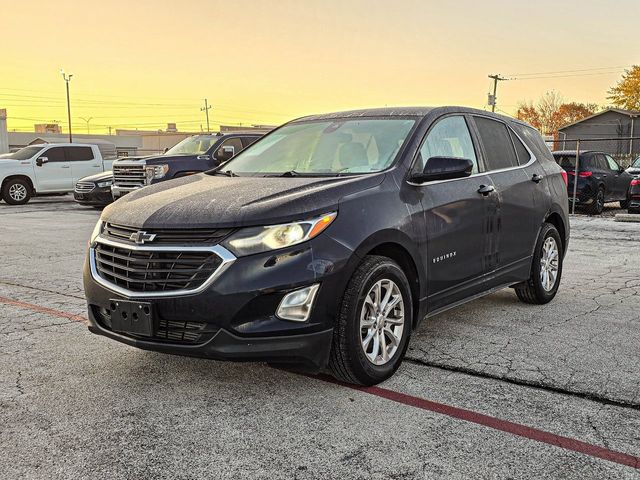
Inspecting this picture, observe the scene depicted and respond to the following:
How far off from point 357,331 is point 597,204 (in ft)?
43.9

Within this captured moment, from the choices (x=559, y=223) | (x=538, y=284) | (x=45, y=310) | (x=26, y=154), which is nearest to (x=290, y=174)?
(x=538, y=284)

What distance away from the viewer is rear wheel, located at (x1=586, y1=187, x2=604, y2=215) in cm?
1520

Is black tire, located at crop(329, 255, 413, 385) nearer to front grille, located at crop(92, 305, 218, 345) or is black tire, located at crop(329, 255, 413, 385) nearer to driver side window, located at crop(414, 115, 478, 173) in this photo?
front grille, located at crop(92, 305, 218, 345)

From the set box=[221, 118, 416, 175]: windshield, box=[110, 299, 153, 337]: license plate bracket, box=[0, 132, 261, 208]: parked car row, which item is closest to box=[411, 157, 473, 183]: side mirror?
box=[221, 118, 416, 175]: windshield

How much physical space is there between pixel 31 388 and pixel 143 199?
1324mm

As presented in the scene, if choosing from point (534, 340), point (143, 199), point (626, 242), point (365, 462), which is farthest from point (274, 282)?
point (626, 242)

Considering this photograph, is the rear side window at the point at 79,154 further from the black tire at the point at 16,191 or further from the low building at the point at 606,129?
the low building at the point at 606,129

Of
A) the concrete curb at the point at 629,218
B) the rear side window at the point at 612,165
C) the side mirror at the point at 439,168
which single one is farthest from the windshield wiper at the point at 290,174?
the rear side window at the point at 612,165

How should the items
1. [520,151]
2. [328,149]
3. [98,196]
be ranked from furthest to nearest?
[98,196] < [520,151] < [328,149]

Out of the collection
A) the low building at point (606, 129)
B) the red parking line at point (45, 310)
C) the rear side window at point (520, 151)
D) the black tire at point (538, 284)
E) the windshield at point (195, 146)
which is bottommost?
the red parking line at point (45, 310)

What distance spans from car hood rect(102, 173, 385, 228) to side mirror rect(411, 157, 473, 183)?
0.33m

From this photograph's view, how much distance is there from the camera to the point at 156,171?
1355 centimetres

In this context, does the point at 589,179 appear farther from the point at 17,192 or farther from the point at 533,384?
the point at 17,192

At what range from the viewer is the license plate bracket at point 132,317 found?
3438 millimetres
